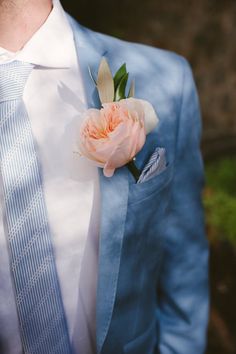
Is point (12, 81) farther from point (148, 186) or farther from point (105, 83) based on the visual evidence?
point (148, 186)

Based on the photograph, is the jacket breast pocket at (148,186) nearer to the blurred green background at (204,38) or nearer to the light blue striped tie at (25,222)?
the light blue striped tie at (25,222)

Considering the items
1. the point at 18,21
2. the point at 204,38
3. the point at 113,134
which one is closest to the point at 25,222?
the point at 113,134

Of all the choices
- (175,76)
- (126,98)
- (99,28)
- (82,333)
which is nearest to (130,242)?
(82,333)

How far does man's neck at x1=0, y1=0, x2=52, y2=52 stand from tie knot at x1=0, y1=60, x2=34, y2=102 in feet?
0.28

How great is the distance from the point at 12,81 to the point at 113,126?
10.0 inches

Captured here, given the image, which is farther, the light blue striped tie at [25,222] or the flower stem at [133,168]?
the flower stem at [133,168]

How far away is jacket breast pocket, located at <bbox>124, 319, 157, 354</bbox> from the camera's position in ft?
5.01

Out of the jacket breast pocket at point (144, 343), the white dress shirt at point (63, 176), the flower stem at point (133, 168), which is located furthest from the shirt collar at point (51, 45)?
the jacket breast pocket at point (144, 343)

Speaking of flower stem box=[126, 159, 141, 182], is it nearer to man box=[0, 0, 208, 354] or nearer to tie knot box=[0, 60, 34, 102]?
man box=[0, 0, 208, 354]

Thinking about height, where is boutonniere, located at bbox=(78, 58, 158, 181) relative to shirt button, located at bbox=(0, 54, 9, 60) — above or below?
below

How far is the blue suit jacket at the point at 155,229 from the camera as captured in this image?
135 centimetres

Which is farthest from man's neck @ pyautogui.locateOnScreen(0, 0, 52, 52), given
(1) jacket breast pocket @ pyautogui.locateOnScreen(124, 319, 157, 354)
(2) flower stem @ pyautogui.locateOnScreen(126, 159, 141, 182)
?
(1) jacket breast pocket @ pyautogui.locateOnScreen(124, 319, 157, 354)

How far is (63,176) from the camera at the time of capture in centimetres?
132

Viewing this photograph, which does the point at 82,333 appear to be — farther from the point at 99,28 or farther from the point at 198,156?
the point at 99,28
